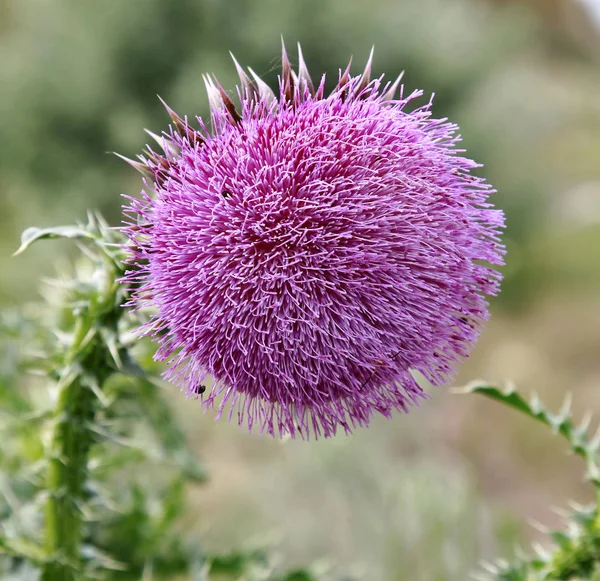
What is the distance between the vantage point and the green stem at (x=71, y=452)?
5.63 ft

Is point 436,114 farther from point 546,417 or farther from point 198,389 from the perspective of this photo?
point 198,389

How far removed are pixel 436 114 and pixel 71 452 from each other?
1113cm

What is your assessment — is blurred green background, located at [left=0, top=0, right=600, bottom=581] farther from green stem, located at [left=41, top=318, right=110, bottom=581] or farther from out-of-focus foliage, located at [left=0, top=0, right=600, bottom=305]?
green stem, located at [left=41, top=318, right=110, bottom=581]

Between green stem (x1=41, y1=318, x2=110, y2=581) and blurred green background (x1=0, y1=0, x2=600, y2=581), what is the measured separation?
90.5 inches

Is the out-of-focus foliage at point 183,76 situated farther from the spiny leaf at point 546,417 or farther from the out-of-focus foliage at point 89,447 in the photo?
the spiny leaf at point 546,417

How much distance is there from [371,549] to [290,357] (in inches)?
125

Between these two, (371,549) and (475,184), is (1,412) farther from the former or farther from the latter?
(371,549)

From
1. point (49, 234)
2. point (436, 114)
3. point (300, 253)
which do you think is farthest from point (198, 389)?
point (436, 114)

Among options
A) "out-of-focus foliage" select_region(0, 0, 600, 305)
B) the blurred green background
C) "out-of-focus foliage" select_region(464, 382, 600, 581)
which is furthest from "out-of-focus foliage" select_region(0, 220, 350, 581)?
"out-of-focus foliage" select_region(0, 0, 600, 305)

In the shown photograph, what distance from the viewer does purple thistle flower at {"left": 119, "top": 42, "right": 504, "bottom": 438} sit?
1.44 meters

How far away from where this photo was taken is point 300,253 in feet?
4.70

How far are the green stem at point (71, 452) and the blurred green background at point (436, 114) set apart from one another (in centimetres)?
230

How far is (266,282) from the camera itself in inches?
57.0

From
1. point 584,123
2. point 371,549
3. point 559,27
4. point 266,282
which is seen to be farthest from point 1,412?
point 559,27
